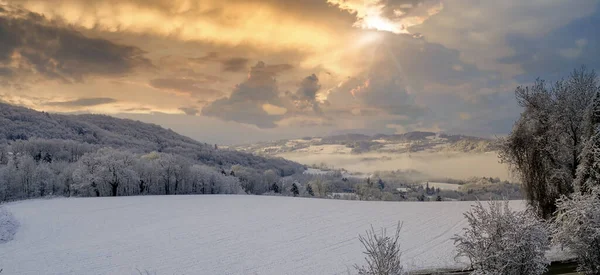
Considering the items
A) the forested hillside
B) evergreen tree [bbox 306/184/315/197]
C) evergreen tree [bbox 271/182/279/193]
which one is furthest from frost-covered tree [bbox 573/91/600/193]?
evergreen tree [bbox 271/182/279/193]

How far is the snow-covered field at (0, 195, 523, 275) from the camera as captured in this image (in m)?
28.6

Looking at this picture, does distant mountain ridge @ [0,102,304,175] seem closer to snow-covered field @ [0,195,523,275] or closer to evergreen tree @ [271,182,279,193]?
evergreen tree @ [271,182,279,193]

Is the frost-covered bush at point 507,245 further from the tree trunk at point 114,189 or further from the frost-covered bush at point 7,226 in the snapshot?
the tree trunk at point 114,189

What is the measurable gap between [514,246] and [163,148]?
191382 mm

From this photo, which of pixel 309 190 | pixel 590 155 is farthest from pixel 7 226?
pixel 309 190

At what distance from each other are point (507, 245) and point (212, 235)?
29795 millimetres

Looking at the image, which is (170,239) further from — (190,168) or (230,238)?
(190,168)

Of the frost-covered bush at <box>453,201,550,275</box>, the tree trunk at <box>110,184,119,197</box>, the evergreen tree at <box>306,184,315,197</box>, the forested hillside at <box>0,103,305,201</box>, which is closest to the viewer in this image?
the frost-covered bush at <box>453,201,550,275</box>

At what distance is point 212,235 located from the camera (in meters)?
39.0

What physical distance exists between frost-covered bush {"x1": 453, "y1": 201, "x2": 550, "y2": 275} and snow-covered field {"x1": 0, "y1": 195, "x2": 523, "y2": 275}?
1190 cm

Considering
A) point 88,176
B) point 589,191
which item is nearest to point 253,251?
point 589,191

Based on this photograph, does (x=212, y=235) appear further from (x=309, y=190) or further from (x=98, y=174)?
(x=309, y=190)

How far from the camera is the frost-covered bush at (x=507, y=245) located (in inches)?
597

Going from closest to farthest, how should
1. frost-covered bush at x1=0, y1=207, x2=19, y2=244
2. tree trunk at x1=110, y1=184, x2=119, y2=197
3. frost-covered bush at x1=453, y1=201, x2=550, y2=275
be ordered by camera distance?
1. frost-covered bush at x1=453, y1=201, x2=550, y2=275
2. frost-covered bush at x1=0, y1=207, x2=19, y2=244
3. tree trunk at x1=110, y1=184, x2=119, y2=197
